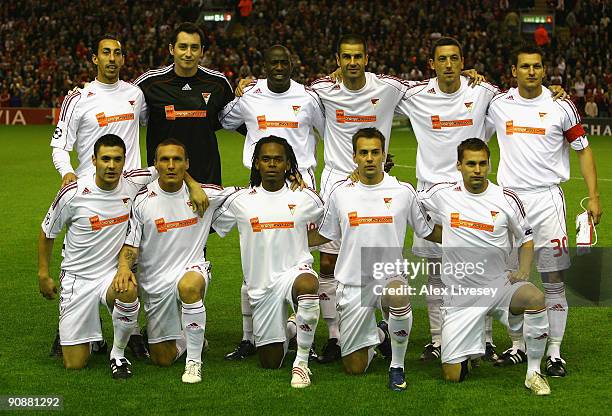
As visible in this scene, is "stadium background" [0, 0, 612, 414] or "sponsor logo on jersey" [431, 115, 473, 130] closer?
"stadium background" [0, 0, 612, 414]

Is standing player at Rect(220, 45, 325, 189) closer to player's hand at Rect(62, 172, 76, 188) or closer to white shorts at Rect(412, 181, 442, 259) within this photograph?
white shorts at Rect(412, 181, 442, 259)

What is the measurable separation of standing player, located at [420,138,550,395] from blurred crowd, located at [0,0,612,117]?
23649 mm

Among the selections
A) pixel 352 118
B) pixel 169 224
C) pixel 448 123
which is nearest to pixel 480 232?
pixel 448 123

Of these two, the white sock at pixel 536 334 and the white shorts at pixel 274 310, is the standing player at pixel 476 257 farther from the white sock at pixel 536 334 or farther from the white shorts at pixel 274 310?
the white shorts at pixel 274 310

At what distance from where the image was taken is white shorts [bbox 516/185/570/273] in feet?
23.0

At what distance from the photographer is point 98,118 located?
754cm

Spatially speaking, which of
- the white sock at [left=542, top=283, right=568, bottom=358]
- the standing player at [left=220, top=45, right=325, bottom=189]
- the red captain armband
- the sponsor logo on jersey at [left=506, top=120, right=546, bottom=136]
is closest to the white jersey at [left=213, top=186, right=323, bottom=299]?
the standing player at [left=220, top=45, right=325, bottom=189]

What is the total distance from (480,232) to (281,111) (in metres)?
1.90

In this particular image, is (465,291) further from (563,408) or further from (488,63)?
(488,63)

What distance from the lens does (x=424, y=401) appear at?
602cm

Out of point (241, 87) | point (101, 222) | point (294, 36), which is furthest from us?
point (294, 36)

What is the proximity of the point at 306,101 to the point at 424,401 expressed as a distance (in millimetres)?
2654

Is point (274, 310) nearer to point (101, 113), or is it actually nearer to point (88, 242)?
point (88, 242)

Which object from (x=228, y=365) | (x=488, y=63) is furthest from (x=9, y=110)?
(x=228, y=365)
